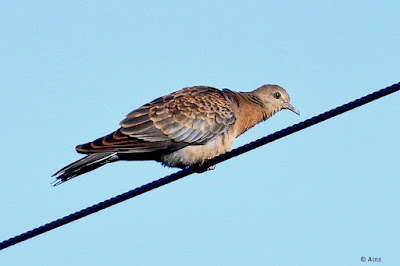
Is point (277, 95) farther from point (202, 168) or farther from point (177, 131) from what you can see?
point (202, 168)

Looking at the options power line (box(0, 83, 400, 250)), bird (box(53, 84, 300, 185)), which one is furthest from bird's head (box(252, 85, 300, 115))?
power line (box(0, 83, 400, 250))

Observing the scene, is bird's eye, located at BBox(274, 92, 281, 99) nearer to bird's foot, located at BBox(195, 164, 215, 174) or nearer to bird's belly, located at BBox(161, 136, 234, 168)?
bird's belly, located at BBox(161, 136, 234, 168)

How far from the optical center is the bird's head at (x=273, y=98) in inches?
387

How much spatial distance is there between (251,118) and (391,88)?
405 centimetres

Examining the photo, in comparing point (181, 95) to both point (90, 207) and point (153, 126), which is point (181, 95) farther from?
point (90, 207)

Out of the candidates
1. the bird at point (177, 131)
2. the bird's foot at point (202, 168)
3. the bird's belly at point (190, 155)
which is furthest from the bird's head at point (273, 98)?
the bird's foot at point (202, 168)

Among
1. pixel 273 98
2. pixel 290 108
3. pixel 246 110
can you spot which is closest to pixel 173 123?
pixel 246 110

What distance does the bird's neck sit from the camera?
360 inches

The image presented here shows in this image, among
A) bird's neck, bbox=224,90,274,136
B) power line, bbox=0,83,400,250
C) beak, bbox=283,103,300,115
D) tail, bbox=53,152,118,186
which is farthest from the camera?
beak, bbox=283,103,300,115

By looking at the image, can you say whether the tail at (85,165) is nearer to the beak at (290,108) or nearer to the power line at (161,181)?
the power line at (161,181)

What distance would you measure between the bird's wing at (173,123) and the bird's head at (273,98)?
0.85m

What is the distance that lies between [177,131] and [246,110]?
1189 millimetres

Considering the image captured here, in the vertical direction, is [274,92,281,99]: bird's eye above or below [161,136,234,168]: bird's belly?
above

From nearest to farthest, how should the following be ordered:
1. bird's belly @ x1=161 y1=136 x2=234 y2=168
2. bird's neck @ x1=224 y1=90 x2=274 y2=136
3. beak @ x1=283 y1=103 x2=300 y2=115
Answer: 1. bird's belly @ x1=161 y1=136 x2=234 y2=168
2. bird's neck @ x1=224 y1=90 x2=274 y2=136
3. beak @ x1=283 y1=103 x2=300 y2=115
